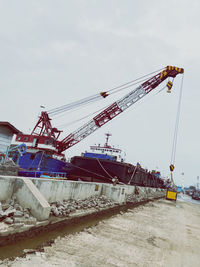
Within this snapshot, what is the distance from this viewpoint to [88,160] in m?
21.0

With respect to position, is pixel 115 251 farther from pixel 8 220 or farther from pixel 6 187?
pixel 6 187

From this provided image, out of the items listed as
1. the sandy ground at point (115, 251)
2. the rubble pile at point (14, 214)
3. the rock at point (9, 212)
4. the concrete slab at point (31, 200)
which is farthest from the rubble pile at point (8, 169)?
the sandy ground at point (115, 251)

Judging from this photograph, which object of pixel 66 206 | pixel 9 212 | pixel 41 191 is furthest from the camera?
pixel 66 206

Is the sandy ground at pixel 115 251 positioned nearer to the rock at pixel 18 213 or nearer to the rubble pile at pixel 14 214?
the rubble pile at pixel 14 214

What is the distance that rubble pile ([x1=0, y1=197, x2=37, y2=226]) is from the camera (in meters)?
4.49

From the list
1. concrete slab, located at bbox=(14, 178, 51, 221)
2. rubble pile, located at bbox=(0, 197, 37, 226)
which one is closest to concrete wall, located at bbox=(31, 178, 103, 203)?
concrete slab, located at bbox=(14, 178, 51, 221)

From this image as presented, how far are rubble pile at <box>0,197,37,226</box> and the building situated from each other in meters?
11.2

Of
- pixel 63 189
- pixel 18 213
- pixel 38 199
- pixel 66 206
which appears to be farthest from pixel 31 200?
pixel 63 189

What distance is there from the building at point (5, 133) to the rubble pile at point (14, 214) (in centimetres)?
1123

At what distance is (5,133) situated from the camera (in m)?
15.5

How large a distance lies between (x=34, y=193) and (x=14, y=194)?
85cm

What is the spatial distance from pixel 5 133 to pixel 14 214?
12.6 m

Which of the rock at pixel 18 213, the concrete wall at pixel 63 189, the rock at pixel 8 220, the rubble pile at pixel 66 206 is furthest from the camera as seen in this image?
the concrete wall at pixel 63 189

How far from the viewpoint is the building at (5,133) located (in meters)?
15.1
